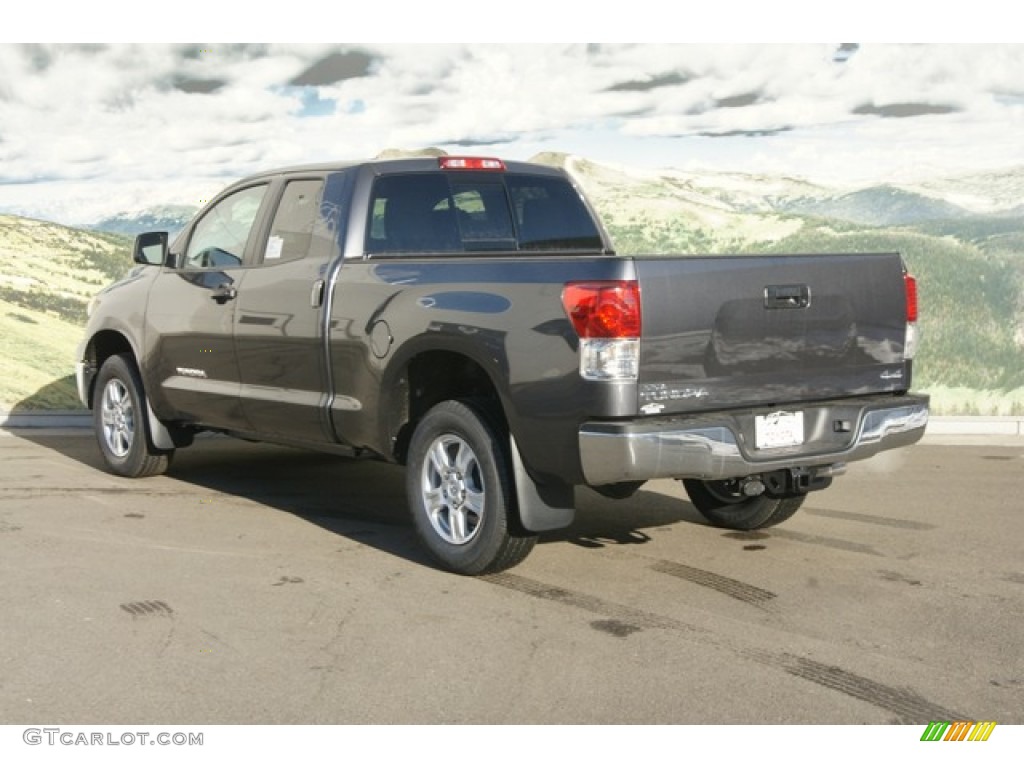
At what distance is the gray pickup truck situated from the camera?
5.78 meters

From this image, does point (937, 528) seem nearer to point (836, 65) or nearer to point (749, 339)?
point (749, 339)

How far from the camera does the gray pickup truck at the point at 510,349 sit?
5.78 m

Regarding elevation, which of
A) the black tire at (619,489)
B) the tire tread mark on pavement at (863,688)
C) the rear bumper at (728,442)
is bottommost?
the tire tread mark on pavement at (863,688)

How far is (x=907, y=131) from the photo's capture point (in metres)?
15.1

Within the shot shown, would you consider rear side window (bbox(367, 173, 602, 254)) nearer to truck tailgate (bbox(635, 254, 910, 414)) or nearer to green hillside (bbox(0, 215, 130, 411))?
truck tailgate (bbox(635, 254, 910, 414))

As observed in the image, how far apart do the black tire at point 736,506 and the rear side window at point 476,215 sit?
1.58m

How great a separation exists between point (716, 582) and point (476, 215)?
249 cm

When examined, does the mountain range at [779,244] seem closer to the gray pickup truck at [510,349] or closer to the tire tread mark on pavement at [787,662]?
the gray pickup truck at [510,349]

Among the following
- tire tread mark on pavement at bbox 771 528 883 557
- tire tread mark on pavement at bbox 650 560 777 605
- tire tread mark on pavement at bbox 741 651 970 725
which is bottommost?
tire tread mark on pavement at bbox 771 528 883 557

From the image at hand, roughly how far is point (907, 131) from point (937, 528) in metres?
8.43

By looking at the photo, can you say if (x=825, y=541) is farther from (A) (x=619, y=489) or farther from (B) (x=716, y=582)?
(A) (x=619, y=489)

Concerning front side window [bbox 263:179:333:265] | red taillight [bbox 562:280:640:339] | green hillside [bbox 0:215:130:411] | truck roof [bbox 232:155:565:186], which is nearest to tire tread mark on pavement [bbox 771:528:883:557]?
red taillight [bbox 562:280:640:339]

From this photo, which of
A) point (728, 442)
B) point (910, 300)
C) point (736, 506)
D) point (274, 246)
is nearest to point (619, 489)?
point (728, 442)

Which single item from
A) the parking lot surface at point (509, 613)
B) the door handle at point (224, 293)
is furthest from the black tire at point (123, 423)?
the door handle at point (224, 293)
